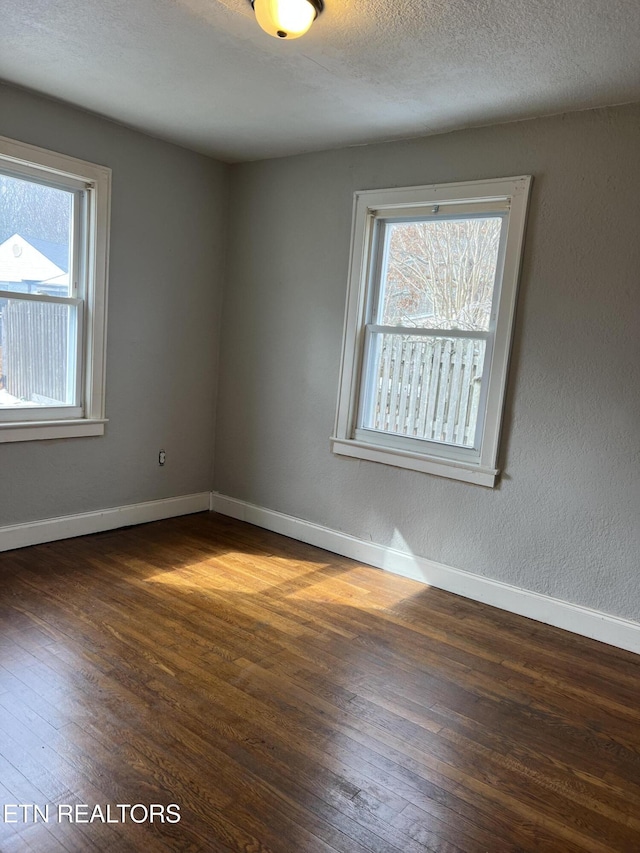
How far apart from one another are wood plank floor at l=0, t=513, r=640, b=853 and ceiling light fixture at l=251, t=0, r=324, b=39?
2.50 metres

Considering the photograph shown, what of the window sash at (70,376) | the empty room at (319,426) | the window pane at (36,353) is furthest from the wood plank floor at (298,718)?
the window pane at (36,353)

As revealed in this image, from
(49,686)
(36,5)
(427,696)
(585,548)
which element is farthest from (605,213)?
(49,686)

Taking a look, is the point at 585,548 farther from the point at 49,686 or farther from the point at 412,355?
the point at 49,686

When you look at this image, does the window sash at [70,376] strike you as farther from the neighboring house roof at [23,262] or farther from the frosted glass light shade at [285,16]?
the frosted glass light shade at [285,16]

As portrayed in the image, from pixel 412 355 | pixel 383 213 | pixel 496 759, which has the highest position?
pixel 383 213

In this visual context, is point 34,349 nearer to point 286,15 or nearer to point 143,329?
point 143,329

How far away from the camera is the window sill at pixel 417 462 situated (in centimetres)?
330

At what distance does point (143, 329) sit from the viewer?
404 cm

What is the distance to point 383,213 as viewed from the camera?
366 cm

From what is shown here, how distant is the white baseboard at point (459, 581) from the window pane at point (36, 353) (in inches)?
61.9

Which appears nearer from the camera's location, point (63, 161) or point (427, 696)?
point (427, 696)

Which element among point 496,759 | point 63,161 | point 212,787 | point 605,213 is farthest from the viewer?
point 63,161

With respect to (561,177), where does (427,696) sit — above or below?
below

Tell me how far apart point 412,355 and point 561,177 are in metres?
1.23
